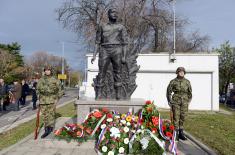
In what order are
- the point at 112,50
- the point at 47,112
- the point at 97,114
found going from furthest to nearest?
1. the point at 112,50
2. the point at 47,112
3. the point at 97,114

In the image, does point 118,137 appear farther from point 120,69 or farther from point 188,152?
point 120,69

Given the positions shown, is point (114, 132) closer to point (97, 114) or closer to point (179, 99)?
point (97, 114)

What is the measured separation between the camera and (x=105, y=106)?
7086 mm

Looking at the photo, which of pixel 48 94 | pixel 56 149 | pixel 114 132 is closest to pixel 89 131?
pixel 114 132

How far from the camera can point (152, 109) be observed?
6523 mm

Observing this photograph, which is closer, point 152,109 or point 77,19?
point 152,109

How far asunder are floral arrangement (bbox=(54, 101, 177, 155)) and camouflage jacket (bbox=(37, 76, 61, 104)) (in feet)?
3.55

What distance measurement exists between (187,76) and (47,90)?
43.2ft

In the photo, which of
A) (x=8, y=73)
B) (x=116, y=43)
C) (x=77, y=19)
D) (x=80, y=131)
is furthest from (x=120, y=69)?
(x=8, y=73)

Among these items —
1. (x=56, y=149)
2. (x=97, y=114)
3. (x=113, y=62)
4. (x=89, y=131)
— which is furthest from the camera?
(x=113, y=62)

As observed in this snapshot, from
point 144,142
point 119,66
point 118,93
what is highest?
point 119,66

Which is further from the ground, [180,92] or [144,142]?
[180,92]

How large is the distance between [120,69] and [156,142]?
9.22ft

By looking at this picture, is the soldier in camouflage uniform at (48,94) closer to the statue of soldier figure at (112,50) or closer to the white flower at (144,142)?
the statue of soldier figure at (112,50)
